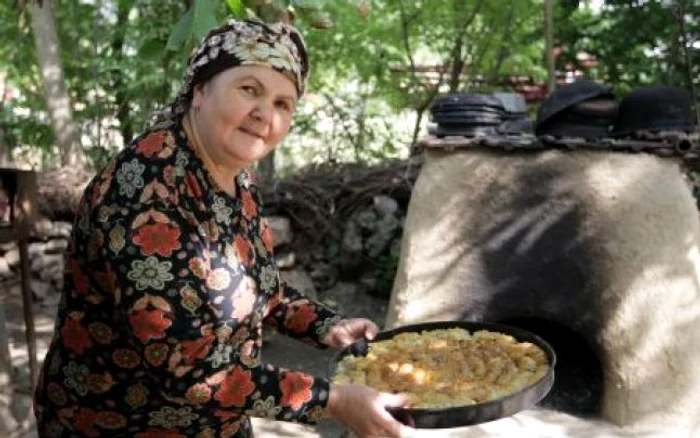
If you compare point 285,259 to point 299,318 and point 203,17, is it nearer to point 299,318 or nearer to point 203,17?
point 299,318

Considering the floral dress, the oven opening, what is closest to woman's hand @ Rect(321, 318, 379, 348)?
the floral dress

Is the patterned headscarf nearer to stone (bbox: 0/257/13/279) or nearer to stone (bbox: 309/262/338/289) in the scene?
stone (bbox: 309/262/338/289)

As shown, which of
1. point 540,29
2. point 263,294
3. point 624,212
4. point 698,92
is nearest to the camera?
point 263,294

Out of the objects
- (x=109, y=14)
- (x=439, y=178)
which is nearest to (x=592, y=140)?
(x=439, y=178)

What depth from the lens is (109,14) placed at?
8.20m

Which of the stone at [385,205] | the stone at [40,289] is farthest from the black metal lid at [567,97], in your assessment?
the stone at [40,289]

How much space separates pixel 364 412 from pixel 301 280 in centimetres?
445

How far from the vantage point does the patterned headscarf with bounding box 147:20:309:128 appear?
1420 mm

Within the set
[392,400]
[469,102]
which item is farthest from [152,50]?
[469,102]

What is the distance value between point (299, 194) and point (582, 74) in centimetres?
306

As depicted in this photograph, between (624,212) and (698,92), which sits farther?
(698,92)


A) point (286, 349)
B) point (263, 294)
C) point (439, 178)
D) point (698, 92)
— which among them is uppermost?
point (698, 92)

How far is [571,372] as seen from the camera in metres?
4.16

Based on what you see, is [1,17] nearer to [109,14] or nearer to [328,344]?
[109,14]
